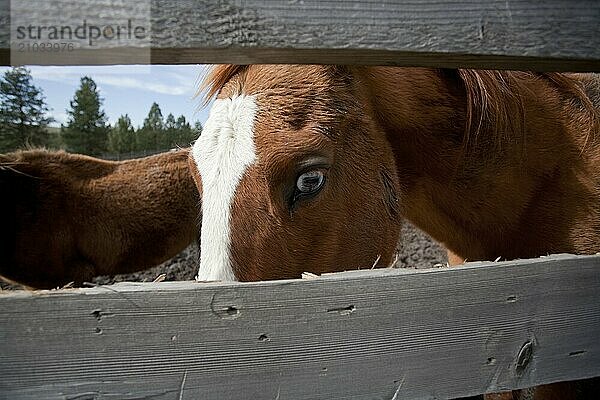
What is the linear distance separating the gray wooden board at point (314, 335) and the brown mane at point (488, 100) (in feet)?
2.89

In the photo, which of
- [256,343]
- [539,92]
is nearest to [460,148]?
[539,92]

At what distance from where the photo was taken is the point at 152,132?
7047 mm

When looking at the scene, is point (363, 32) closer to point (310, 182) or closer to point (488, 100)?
point (310, 182)

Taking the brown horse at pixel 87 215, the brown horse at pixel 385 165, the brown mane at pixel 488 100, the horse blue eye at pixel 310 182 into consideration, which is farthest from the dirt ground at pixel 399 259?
the horse blue eye at pixel 310 182

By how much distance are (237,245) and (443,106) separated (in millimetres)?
971

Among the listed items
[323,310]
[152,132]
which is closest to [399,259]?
[152,132]

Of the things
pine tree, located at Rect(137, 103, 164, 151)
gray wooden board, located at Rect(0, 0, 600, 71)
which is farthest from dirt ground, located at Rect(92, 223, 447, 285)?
gray wooden board, located at Rect(0, 0, 600, 71)

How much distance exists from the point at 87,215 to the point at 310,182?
13.0 ft

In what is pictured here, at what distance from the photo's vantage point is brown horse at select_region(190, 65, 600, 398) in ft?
5.46

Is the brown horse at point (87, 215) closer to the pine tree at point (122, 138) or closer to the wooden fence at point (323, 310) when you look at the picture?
the pine tree at point (122, 138)

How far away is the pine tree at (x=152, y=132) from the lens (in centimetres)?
698

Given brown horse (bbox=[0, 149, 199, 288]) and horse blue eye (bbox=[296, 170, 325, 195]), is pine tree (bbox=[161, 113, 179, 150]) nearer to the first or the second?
brown horse (bbox=[0, 149, 199, 288])

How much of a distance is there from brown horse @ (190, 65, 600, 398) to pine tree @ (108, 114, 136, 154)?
5392mm

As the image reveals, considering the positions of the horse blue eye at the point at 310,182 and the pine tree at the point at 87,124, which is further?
the pine tree at the point at 87,124
